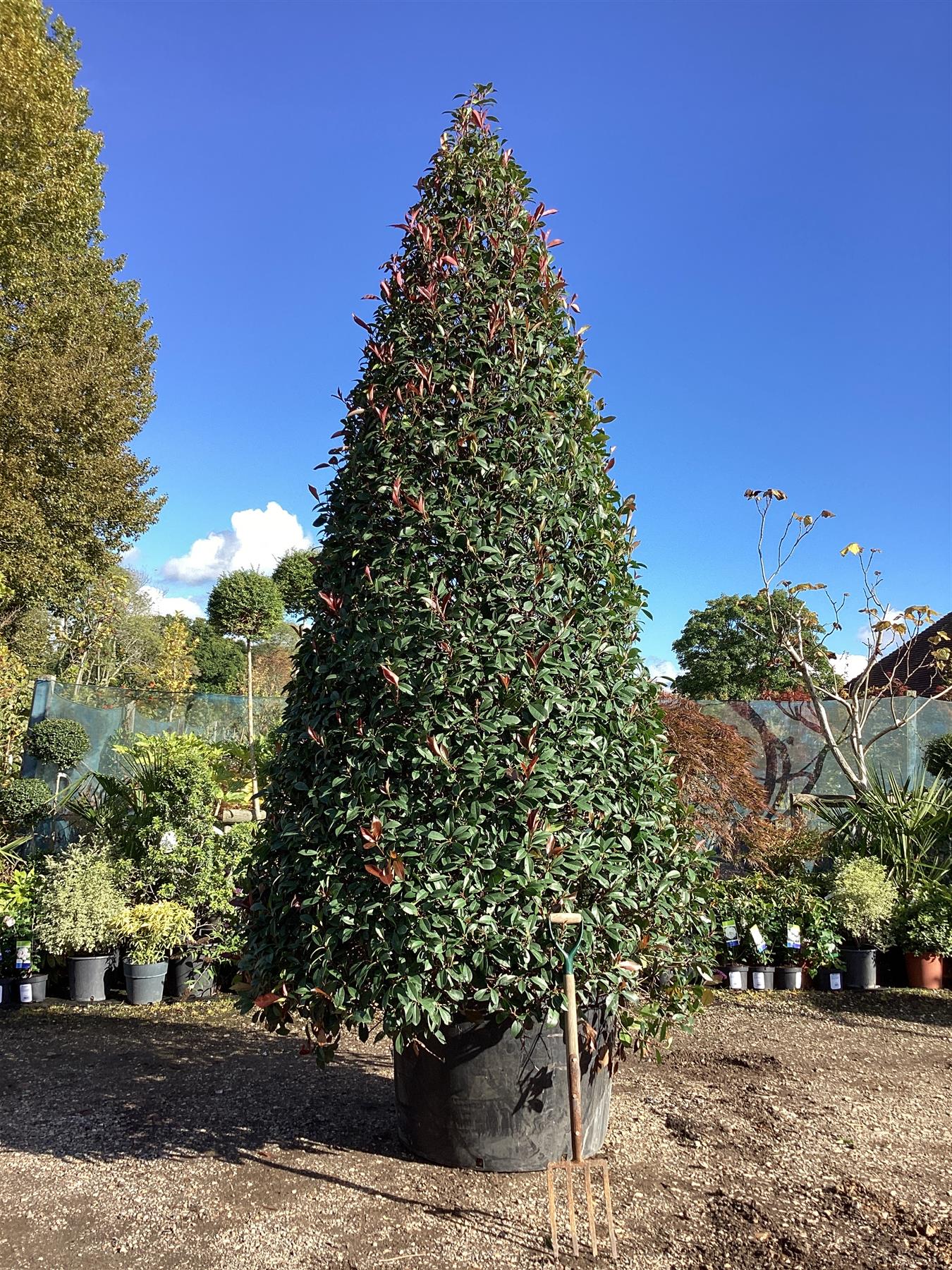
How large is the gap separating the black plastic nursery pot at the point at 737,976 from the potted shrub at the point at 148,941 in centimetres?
418

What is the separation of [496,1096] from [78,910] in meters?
4.62

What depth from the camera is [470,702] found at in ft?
10.1

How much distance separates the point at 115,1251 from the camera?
112 inches

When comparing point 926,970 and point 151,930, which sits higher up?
point 151,930

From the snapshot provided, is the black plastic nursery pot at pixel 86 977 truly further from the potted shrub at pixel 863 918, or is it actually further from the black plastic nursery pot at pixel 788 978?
the potted shrub at pixel 863 918

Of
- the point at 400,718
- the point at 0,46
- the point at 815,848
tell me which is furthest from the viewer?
the point at 0,46

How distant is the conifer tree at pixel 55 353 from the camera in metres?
14.4

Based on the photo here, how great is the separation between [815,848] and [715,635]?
23824 millimetres

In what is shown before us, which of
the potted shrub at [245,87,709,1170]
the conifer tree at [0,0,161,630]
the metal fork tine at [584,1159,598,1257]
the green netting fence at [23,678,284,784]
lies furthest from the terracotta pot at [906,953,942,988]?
the conifer tree at [0,0,161,630]

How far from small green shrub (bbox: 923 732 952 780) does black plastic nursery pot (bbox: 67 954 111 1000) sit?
817cm

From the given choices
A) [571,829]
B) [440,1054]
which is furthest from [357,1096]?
[571,829]

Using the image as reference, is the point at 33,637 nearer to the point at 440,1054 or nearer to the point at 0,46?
the point at 0,46

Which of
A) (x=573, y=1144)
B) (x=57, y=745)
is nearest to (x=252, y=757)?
(x=57, y=745)

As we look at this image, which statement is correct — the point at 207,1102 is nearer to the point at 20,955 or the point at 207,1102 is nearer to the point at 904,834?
the point at 20,955
